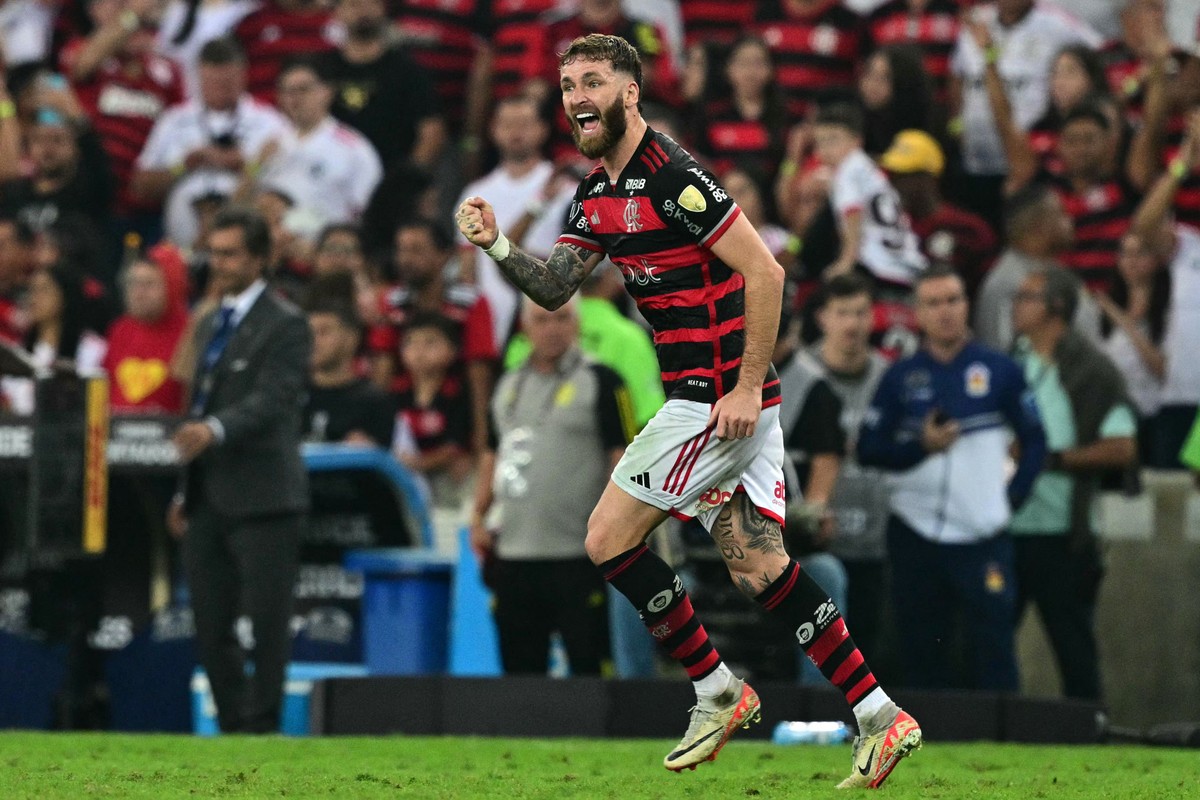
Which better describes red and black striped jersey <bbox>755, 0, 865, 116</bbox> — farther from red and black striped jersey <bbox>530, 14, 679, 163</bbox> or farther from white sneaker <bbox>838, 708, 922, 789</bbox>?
white sneaker <bbox>838, 708, 922, 789</bbox>

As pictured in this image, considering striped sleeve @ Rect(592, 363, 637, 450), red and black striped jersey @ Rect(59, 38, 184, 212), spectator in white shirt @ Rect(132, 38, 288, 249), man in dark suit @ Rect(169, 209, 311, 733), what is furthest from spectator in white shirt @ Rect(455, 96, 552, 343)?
man in dark suit @ Rect(169, 209, 311, 733)

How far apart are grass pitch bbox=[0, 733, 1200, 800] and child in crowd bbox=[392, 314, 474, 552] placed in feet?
10.0

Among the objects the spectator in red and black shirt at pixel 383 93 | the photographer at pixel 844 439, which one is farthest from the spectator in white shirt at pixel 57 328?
the photographer at pixel 844 439

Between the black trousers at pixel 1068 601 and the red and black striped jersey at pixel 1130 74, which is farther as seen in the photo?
the red and black striped jersey at pixel 1130 74

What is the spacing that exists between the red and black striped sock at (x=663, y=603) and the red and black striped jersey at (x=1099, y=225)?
258 inches

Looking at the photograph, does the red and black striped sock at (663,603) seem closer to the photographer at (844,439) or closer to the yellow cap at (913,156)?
the photographer at (844,439)

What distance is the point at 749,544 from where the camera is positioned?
6652 millimetres

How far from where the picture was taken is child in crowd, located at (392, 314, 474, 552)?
39.3 feet

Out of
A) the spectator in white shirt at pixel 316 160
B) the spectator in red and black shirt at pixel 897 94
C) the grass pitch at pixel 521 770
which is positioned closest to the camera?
the grass pitch at pixel 521 770

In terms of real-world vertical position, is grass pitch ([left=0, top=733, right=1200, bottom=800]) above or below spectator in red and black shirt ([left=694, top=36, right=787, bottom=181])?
below

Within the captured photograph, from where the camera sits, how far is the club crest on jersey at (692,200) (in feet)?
21.2

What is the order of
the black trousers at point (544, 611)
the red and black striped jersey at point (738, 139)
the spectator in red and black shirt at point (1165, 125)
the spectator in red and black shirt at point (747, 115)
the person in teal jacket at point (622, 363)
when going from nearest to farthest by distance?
the black trousers at point (544, 611)
the person in teal jacket at point (622, 363)
the spectator in red and black shirt at point (1165, 125)
the spectator in red and black shirt at point (747, 115)
the red and black striped jersey at point (738, 139)

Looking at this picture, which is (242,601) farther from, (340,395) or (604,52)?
(604,52)

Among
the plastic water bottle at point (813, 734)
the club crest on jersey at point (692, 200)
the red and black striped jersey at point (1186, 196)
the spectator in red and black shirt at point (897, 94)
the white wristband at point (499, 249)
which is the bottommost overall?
the plastic water bottle at point (813, 734)
